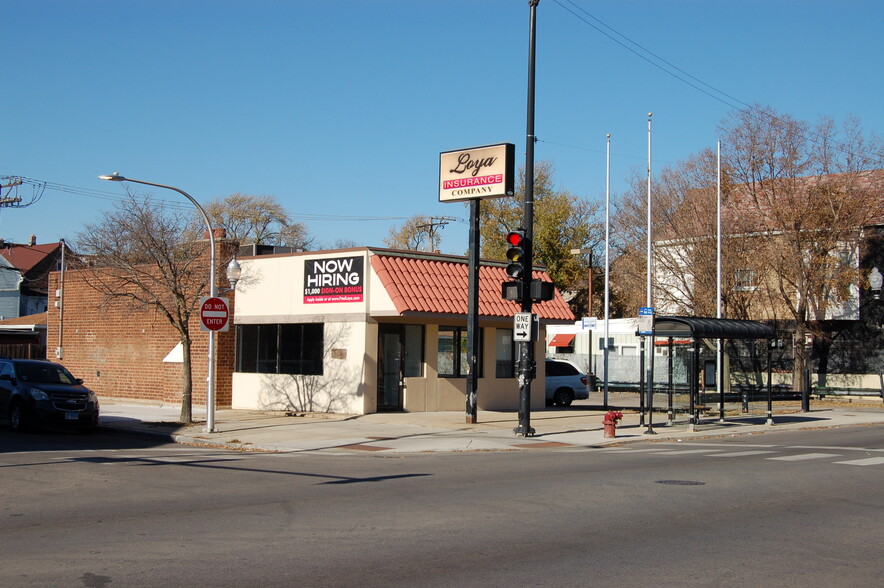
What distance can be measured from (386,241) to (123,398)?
134 ft

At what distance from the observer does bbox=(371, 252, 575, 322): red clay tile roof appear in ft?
81.1

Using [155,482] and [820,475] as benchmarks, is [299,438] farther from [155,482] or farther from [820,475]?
[820,475]

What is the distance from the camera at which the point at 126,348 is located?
3138cm

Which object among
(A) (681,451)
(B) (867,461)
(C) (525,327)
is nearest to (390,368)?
(C) (525,327)

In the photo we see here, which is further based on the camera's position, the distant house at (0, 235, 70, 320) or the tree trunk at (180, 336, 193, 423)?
the distant house at (0, 235, 70, 320)

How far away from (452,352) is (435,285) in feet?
7.53

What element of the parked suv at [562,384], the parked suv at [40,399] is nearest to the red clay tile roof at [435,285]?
the parked suv at [562,384]

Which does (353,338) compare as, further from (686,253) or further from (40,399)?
(686,253)

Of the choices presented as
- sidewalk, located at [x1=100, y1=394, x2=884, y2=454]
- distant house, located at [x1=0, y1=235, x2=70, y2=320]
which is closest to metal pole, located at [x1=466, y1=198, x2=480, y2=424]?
sidewalk, located at [x1=100, y1=394, x2=884, y2=454]

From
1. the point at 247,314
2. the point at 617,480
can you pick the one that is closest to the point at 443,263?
the point at 247,314

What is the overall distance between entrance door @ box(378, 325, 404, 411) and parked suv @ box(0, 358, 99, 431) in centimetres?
795

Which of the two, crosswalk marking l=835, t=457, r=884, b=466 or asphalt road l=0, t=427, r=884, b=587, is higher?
asphalt road l=0, t=427, r=884, b=587

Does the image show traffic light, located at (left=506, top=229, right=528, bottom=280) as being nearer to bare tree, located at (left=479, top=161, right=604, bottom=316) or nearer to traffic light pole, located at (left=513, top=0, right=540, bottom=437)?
traffic light pole, located at (left=513, top=0, right=540, bottom=437)

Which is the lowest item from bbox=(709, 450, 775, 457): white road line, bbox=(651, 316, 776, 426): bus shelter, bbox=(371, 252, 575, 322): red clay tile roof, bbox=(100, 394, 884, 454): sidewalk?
bbox=(100, 394, 884, 454): sidewalk
